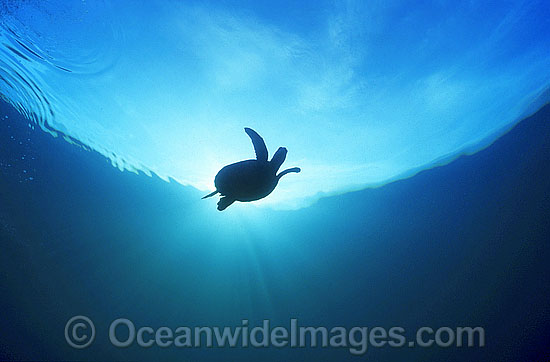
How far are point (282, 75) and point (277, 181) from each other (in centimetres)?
462

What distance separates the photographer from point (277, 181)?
3.89 m

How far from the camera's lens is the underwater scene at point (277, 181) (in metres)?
6.78

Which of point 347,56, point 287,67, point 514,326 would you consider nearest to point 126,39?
point 287,67

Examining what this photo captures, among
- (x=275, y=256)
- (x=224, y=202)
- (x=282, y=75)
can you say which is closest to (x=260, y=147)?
(x=224, y=202)

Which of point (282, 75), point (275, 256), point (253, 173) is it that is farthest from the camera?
point (275, 256)

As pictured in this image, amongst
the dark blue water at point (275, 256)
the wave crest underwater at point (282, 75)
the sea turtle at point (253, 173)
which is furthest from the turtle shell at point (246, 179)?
the dark blue water at point (275, 256)

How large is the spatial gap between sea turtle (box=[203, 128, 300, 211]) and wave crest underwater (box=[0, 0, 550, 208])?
4.24 metres

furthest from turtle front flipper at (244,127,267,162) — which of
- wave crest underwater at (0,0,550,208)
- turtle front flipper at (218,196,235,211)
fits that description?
wave crest underwater at (0,0,550,208)

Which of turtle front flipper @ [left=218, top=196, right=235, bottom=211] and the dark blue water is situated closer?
turtle front flipper @ [left=218, top=196, right=235, bottom=211]

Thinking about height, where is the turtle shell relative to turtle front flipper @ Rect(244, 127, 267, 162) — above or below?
below

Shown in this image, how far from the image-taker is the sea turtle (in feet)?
11.6

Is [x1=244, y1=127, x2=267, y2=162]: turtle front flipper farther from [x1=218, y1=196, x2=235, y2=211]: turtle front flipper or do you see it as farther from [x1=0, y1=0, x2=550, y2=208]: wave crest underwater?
[x1=0, y1=0, x2=550, y2=208]: wave crest underwater

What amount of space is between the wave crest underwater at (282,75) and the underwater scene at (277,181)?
0.04 m

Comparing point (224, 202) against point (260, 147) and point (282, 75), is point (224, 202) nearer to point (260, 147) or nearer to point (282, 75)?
point (260, 147)
